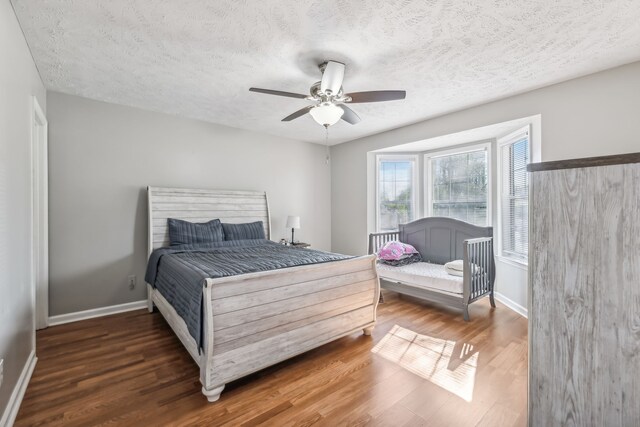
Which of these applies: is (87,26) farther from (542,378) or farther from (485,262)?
(485,262)

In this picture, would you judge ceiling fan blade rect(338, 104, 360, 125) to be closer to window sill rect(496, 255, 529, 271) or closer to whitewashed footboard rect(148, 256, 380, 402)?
whitewashed footboard rect(148, 256, 380, 402)

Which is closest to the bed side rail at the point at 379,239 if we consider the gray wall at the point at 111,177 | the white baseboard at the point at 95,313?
the gray wall at the point at 111,177

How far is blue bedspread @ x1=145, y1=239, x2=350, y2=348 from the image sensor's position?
79.7 inches

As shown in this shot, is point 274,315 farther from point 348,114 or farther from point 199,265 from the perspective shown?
point 348,114

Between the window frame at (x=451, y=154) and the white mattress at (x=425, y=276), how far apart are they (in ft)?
3.60

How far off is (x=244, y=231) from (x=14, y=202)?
2422 millimetres

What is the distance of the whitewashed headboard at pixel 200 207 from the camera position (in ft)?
11.6

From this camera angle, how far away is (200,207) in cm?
389

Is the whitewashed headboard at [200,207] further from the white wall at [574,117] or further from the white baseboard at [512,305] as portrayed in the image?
the white baseboard at [512,305]

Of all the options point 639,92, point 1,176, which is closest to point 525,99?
point 639,92

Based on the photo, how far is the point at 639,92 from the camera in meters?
2.41

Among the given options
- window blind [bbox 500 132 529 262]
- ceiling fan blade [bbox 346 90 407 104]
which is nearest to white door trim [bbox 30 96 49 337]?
ceiling fan blade [bbox 346 90 407 104]

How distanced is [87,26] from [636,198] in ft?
10.4

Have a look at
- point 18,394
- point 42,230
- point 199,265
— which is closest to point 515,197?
point 199,265
